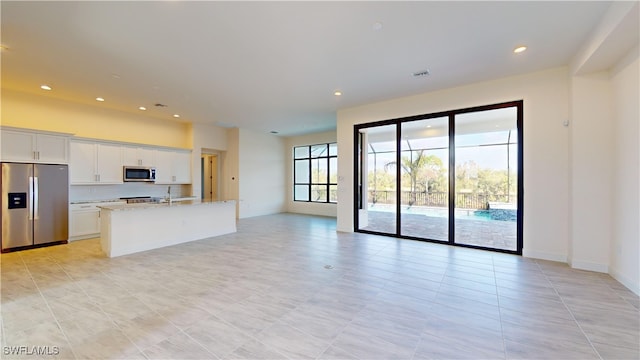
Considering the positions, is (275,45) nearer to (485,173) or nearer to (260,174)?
(485,173)

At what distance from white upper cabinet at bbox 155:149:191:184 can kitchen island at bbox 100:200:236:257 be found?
2246 mm

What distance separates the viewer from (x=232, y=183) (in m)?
8.89

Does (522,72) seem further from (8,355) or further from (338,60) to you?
(8,355)

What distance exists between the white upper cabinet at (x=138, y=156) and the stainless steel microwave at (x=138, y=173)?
155mm

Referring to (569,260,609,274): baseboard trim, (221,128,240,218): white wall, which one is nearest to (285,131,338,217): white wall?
(221,128,240,218): white wall

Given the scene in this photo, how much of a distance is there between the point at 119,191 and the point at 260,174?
412cm

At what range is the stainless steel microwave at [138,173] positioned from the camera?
639 cm

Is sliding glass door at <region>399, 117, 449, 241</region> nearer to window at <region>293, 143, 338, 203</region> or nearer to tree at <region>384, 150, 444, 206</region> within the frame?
tree at <region>384, 150, 444, 206</region>

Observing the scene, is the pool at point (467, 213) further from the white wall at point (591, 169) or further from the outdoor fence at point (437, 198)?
the white wall at point (591, 169)

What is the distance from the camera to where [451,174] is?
16.8 ft

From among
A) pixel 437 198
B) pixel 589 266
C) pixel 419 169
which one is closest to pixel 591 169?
pixel 589 266

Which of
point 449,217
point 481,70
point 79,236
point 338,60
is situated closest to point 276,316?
point 338,60

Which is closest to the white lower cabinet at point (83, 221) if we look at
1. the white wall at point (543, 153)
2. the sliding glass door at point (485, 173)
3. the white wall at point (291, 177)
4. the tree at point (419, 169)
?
the white wall at point (291, 177)

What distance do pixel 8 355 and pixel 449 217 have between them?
19.4ft
